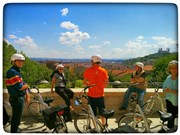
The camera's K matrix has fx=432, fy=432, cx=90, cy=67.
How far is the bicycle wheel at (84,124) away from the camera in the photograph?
17.9 ft

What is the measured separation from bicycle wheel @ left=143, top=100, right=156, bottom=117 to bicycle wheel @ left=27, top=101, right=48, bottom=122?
1345mm

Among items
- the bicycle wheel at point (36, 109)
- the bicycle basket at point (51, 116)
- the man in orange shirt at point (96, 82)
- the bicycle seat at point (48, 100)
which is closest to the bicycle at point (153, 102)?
the man in orange shirt at point (96, 82)

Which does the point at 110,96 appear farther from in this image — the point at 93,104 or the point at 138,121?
the point at 138,121

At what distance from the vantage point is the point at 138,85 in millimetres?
5613

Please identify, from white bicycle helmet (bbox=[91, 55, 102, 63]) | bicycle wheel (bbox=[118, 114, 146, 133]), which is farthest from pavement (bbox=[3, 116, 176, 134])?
white bicycle helmet (bbox=[91, 55, 102, 63])

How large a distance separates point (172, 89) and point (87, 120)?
1.14 metres

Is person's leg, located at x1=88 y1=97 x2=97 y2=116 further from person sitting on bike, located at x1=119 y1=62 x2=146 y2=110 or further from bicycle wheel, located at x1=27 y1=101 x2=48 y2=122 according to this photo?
bicycle wheel, located at x1=27 y1=101 x2=48 y2=122

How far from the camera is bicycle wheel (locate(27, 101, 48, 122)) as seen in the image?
5705mm

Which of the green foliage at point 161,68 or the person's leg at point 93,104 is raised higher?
the green foliage at point 161,68

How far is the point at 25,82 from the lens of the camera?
18.0 ft

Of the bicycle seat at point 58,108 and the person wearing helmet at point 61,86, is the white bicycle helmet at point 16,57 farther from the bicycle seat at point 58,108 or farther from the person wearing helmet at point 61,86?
the bicycle seat at point 58,108

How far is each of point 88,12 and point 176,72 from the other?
1322 millimetres

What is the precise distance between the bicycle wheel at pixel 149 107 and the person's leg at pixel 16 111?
1.58 meters

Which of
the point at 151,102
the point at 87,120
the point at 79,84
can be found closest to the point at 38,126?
the point at 87,120
